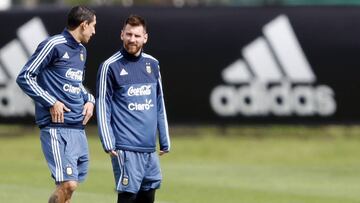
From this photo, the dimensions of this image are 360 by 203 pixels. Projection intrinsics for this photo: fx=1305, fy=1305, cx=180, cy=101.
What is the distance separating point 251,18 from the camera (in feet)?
83.1

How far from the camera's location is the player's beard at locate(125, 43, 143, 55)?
1135 centimetres

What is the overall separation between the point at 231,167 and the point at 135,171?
10.9 meters

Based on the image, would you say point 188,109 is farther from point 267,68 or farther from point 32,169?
point 32,169

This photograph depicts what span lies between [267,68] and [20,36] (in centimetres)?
481

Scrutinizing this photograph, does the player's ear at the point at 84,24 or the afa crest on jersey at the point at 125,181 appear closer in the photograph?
the afa crest on jersey at the point at 125,181

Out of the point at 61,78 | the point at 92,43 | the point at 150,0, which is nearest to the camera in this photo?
the point at 61,78

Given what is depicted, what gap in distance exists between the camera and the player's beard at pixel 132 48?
11352mm

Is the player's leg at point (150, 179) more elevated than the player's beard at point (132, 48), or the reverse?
the player's beard at point (132, 48)

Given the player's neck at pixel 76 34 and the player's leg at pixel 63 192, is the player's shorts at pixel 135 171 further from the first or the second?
the player's neck at pixel 76 34

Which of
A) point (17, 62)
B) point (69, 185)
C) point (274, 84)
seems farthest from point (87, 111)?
point (17, 62)

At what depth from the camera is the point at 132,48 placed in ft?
37.3

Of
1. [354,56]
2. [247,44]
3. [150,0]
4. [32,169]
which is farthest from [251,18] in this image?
[150,0]

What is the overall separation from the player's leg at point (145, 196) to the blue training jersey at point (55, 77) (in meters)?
1.03

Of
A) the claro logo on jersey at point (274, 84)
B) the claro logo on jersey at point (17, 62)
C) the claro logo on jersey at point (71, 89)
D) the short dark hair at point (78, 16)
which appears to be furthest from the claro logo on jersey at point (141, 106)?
the claro logo on jersey at point (17, 62)
